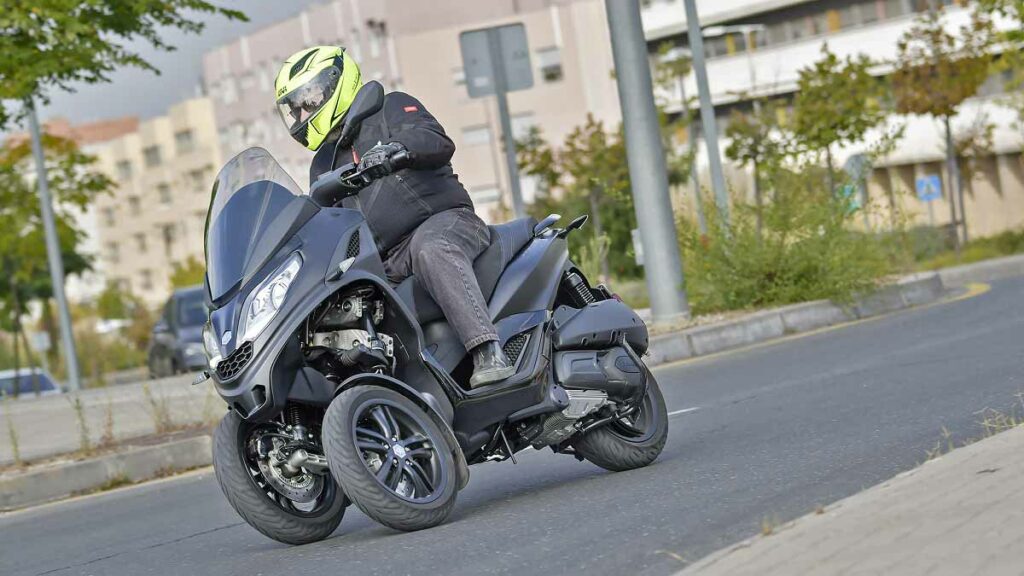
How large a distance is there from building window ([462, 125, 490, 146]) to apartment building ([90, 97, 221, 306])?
112 ft

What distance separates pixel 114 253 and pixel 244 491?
128796mm

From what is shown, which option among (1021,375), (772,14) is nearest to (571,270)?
(1021,375)

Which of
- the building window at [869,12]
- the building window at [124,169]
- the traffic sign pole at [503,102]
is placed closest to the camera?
the traffic sign pole at [503,102]

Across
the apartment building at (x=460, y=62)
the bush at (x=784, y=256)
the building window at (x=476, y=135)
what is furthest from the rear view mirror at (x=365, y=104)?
the building window at (x=476, y=135)

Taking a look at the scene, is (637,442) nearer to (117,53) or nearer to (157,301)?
(117,53)

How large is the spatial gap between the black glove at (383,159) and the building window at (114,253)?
12775cm

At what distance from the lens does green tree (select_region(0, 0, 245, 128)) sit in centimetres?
1659

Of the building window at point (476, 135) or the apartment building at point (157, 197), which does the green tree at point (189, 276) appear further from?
the apartment building at point (157, 197)

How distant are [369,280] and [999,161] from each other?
51.9 metres

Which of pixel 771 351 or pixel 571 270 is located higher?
pixel 571 270

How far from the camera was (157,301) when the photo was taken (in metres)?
127

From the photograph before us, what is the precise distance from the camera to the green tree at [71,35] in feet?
54.4

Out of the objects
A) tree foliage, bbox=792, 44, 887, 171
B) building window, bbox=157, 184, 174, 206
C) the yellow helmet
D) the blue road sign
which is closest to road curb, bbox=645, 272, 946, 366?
the yellow helmet

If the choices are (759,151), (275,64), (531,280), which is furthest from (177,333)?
(275,64)
